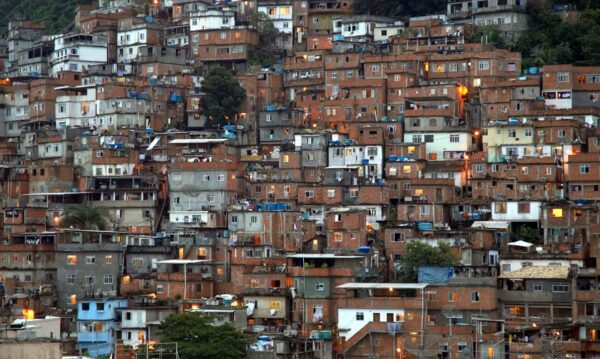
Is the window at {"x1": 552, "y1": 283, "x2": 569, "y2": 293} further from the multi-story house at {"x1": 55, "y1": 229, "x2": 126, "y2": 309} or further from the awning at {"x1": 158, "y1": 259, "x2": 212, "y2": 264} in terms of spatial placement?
the multi-story house at {"x1": 55, "y1": 229, "x2": 126, "y2": 309}

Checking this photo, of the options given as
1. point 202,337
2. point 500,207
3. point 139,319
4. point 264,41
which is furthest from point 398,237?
point 264,41

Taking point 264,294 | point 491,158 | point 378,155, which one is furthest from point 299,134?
point 264,294

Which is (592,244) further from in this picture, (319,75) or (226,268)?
(319,75)

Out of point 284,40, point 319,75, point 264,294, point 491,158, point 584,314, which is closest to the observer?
point 584,314

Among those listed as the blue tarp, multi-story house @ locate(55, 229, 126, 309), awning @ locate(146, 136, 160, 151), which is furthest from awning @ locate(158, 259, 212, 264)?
awning @ locate(146, 136, 160, 151)

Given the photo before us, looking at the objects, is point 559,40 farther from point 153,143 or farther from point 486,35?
point 153,143

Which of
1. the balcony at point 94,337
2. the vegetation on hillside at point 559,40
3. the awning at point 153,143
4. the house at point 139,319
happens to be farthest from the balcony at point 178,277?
the vegetation on hillside at point 559,40
